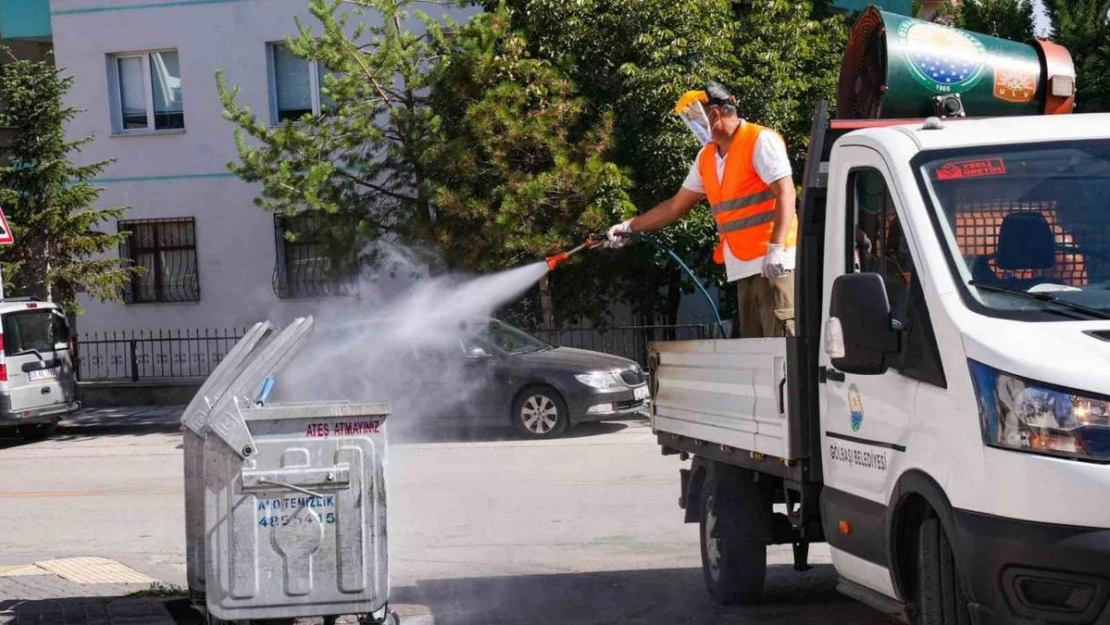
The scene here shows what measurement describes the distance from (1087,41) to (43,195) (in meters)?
15.8

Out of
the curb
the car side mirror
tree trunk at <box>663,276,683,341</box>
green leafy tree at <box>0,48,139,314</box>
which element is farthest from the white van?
the car side mirror

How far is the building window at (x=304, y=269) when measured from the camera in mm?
18953

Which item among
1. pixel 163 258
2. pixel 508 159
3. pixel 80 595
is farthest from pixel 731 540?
pixel 163 258

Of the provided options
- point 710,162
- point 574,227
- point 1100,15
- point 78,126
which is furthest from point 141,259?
point 710,162

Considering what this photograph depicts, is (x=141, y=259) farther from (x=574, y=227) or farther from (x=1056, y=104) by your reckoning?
(x=1056, y=104)

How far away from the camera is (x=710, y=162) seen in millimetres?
7242

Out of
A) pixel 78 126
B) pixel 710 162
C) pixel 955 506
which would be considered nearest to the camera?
pixel 955 506

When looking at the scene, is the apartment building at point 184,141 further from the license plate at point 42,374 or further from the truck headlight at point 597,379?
the truck headlight at point 597,379

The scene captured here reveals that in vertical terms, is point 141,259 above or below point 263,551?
above

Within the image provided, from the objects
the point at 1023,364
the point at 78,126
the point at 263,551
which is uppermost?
the point at 78,126

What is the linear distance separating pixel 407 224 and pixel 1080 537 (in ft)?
49.1

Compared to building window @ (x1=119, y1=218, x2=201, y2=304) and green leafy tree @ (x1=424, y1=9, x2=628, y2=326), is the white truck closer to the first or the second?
green leafy tree @ (x1=424, y1=9, x2=628, y2=326)

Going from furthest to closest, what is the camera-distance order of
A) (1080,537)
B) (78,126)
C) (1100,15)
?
(78,126) < (1100,15) < (1080,537)

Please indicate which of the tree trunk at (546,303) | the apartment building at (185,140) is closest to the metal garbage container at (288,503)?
the tree trunk at (546,303)
